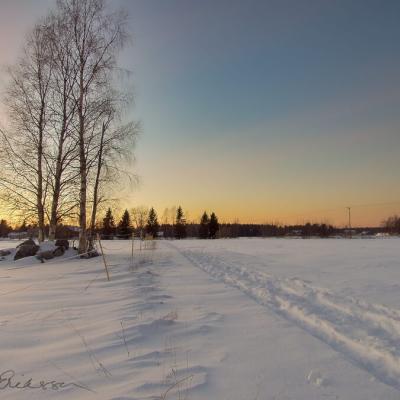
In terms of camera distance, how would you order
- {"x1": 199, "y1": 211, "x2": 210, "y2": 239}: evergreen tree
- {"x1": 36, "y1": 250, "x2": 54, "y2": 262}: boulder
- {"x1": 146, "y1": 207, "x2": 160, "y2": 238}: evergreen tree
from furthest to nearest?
1. {"x1": 146, "y1": 207, "x2": 160, "y2": 238}: evergreen tree
2. {"x1": 199, "y1": 211, "x2": 210, "y2": 239}: evergreen tree
3. {"x1": 36, "y1": 250, "x2": 54, "y2": 262}: boulder

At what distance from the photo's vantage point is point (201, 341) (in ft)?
14.3

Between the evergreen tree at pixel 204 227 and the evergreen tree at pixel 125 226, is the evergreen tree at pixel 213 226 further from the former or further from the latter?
the evergreen tree at pixel 125 226

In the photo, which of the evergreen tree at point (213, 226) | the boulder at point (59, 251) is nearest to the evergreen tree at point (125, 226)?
the evergreen tree at point (213, 226)

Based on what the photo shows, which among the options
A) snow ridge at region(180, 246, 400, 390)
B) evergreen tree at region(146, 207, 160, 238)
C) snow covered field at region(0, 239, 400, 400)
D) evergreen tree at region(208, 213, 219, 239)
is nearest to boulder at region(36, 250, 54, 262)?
snow covered field at region(0, 239, 400, 400)

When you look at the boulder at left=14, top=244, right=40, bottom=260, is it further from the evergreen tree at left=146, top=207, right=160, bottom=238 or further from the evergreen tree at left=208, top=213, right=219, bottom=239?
the evergreen tree at left=146, top=207, right=160, bottom=238

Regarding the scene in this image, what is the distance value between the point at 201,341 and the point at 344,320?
2245mm

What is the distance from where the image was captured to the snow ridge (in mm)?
3787

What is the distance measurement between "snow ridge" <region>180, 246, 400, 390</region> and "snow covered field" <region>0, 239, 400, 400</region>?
15 mm

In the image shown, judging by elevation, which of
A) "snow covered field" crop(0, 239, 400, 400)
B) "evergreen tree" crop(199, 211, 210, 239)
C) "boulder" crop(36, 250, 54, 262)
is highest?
"evergreen tree" crop(199, 211, 210, 239)

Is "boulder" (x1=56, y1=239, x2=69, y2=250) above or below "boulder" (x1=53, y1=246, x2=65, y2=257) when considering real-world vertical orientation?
above

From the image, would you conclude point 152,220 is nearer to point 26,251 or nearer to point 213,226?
point 213,226

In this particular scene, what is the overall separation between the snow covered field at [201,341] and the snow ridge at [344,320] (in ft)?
0.05

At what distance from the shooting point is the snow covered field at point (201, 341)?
3104 millimetres

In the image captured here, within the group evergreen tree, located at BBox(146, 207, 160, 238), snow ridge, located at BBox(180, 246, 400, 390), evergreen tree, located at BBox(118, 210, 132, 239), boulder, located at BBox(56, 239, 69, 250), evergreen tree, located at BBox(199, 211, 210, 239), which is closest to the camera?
snow ridge, located at BBox(180, 246, 400, 390)
